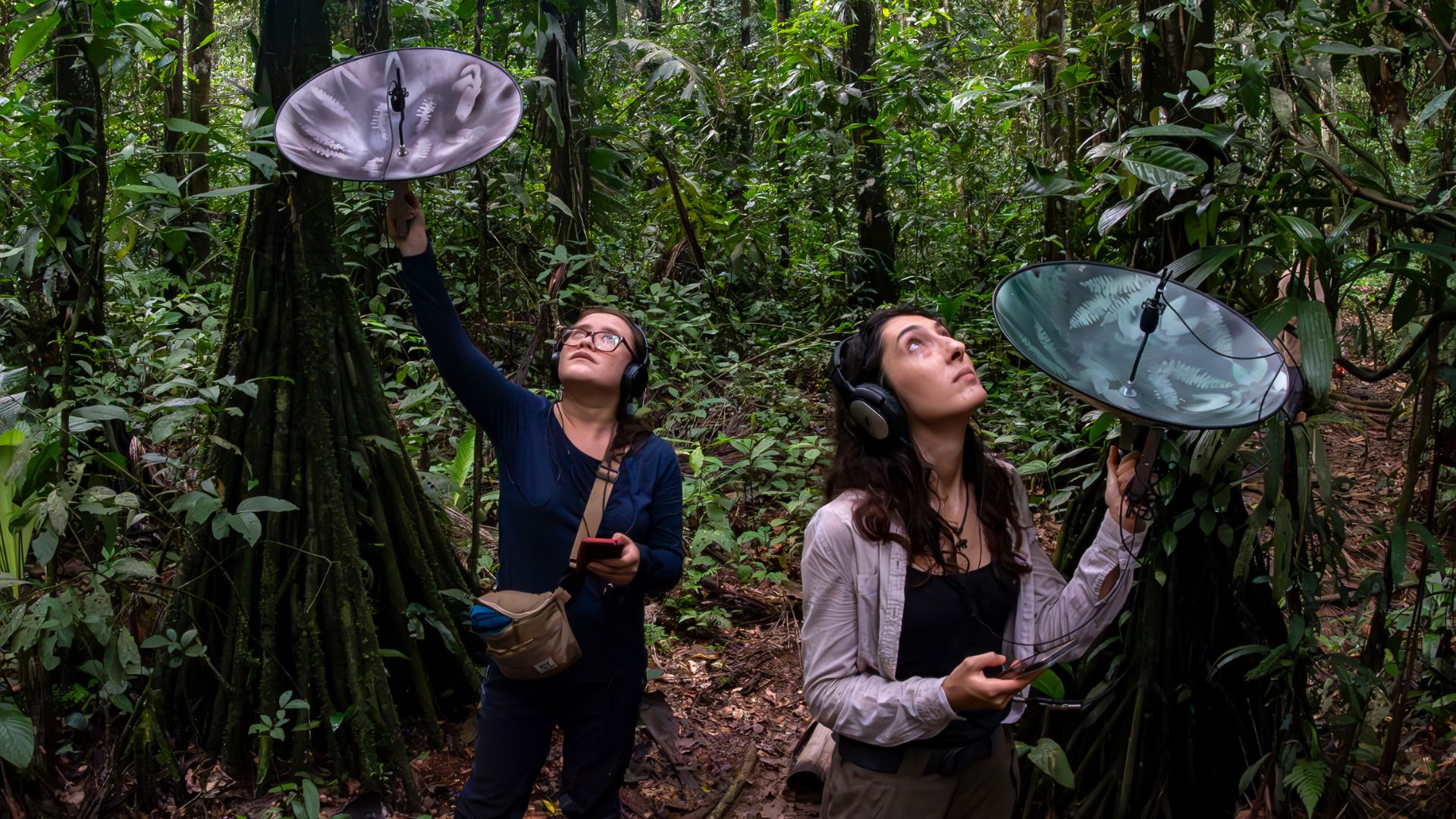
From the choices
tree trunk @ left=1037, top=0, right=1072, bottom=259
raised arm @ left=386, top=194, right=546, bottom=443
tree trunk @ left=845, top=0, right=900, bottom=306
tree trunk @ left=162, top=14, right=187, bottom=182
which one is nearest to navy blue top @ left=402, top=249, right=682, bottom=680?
raised arm @ left=386, top=194, right=546, bottom=443

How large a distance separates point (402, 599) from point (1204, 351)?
236 centimetres

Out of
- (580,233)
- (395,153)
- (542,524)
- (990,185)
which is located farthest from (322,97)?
(990,185)

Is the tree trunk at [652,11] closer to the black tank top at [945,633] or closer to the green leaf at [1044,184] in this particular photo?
the green leaf at [1044,184]

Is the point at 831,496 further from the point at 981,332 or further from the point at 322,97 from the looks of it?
the point at 981,332

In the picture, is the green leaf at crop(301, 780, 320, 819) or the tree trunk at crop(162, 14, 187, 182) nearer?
the green leaf at crop(301, 780, 320, 819)

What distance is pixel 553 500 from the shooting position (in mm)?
2211

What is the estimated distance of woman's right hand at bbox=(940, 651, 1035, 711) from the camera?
138 centimetres

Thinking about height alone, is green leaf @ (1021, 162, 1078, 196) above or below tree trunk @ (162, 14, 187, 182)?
below

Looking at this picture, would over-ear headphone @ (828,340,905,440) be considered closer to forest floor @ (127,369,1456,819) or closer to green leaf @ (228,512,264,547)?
forest floor @ (127,369,1456,819)

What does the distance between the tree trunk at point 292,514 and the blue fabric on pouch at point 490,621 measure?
34.5 inches

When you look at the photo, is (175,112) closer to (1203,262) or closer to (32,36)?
(32,36)

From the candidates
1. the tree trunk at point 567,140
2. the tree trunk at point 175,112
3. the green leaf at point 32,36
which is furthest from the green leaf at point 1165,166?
the tree trunk at point 175,112

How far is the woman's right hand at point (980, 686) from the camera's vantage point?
1.38m

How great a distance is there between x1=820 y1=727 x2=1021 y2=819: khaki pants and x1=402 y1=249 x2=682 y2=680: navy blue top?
676 millimetres
